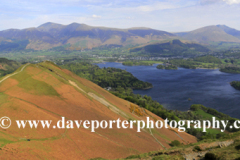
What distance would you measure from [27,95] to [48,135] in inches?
367

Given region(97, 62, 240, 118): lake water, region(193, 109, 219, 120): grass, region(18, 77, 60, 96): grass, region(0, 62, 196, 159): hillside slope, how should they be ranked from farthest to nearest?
region(97, 62, 240, 118): lake water
region(193, 109, 219, 120): grass
region(18, 77, 60, 96): grass
region(0, 62, 196, 159): hillside slope

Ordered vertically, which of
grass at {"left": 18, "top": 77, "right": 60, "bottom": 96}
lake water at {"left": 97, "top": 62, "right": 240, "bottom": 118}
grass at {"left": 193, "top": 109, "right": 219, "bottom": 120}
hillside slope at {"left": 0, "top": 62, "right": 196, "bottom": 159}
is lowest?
grass at {"left": 193, "top": 109, "right": 219, "bottom": 120}

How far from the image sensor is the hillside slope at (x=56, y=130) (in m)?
17.3

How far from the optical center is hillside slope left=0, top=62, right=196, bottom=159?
56.7 ft

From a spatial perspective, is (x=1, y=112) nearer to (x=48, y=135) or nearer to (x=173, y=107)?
(x=48, y=135)

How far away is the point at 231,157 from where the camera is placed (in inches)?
508

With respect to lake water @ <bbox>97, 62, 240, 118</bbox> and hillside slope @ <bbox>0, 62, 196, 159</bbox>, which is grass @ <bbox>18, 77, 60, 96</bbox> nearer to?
hillside slope @ <bbox>0, 62, 196, 159</bbox>

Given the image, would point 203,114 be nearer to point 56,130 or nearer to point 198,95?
point 198,95

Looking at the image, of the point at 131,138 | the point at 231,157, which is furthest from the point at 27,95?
the point at 231,157

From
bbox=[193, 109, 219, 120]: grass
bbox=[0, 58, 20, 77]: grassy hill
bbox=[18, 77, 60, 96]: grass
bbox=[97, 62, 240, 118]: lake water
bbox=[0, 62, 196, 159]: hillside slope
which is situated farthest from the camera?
bbox=[0, 58, 20, 77]: grassy hill

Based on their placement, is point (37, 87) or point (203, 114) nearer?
point (37, 87)

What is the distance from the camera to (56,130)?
20719mm

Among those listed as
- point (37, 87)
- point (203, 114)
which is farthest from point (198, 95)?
point (37, 87)

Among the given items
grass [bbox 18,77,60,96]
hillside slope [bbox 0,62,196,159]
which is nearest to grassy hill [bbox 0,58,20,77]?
hillside slope [bbox 0,62,196,159]
